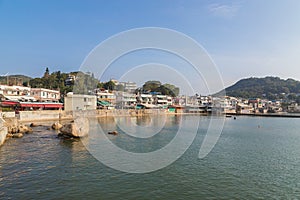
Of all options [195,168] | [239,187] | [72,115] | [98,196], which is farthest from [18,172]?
[72,115]

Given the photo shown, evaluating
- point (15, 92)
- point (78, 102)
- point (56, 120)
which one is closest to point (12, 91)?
point (15, 92)

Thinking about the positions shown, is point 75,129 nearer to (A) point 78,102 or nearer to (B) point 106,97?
(A) point 78,102

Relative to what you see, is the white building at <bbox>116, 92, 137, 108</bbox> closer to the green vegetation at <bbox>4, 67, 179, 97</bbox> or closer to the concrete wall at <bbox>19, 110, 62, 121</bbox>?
the green vegetation at <bbox>4, 67, 179, 97</bbox>

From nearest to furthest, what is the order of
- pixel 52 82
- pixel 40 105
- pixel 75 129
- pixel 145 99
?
pixel 75 129, pixel 40 105, pixel 52 82, pixel 145 99

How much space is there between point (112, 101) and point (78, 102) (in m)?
21.8

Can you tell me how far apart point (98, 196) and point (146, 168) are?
16.7 feet

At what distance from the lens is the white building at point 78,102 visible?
54062 millimetres

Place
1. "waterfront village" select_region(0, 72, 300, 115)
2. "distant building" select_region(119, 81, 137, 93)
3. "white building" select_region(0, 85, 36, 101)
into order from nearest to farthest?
1. "waterfront village" select_region(0, 72, 300, 115)
2. "white building" select_region(0, 85, 36, 101)
3. "distant building" select_region(119, 81, 137, 93)

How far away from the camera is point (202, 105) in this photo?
106 meters

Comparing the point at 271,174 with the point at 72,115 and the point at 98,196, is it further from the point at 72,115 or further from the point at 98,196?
the point at 72,115

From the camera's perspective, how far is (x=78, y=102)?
55531mm

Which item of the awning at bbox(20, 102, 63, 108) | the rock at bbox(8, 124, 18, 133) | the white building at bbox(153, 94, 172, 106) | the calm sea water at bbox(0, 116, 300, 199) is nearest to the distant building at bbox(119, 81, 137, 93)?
the white building at bbox(153, 94, 172, 106)

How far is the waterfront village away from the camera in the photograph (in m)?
50.0

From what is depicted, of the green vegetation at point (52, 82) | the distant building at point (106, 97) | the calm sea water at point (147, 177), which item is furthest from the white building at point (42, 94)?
the calm sea water at point (147, 177)
